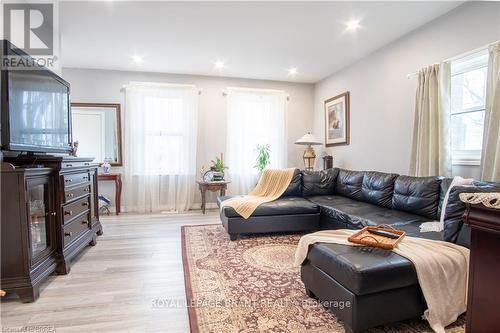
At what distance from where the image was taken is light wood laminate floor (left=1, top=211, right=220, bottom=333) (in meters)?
1.59

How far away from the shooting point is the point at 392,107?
3408 mm

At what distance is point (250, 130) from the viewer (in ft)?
16.4

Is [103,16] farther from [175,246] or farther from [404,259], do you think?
[404,259]

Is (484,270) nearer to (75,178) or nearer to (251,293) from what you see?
(251,293)

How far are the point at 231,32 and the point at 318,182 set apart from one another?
2.35 meters

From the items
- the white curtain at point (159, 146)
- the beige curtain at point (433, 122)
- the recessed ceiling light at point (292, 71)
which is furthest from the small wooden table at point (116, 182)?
the beige curtain at point (433, 122)

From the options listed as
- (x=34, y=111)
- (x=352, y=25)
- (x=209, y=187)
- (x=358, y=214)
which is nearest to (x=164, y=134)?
(x=209, y=187)

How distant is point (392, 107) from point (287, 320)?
9.81ft

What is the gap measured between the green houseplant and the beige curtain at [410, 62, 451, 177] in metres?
2.57

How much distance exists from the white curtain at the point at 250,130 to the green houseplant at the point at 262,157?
0.08m

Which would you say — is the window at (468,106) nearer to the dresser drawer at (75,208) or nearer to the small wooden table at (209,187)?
the small wooden table at (209,187)

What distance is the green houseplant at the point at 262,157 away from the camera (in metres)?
4.95

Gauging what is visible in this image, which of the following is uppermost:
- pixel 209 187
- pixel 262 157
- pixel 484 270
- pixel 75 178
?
pixel 262 157

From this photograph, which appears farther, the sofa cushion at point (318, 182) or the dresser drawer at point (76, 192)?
the sofa cushion at point (318, 182)
